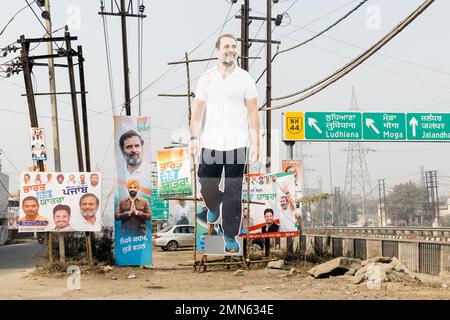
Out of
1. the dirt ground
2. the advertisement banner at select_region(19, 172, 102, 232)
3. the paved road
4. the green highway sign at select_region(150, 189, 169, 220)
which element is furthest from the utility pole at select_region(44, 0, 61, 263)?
the green highway sign at select_region(150, 189, 169, 220)

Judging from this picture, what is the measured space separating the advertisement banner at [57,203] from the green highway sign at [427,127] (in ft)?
A: 65.1

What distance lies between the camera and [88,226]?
17.7 metres

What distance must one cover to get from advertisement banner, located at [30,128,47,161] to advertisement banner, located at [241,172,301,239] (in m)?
6.93

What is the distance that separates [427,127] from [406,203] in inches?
3526

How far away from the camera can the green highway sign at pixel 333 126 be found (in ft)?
99.9

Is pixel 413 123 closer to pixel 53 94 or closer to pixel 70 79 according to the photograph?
pixel 70 79

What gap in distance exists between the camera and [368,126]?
3114 cm

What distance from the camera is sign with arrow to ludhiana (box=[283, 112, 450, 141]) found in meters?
30.5

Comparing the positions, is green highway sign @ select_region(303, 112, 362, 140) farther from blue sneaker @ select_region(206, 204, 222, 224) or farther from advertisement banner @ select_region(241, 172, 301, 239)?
blue sneaker @ select_region(206, 204, 222, 224)

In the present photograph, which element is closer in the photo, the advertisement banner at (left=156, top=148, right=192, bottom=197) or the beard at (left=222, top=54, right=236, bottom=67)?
the beard at (left=222, top=54, right=236, bottom=67)

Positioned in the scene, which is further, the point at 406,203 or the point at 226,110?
the point at 406,203

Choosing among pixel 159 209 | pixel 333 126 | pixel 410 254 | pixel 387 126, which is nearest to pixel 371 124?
pixel 387 126
